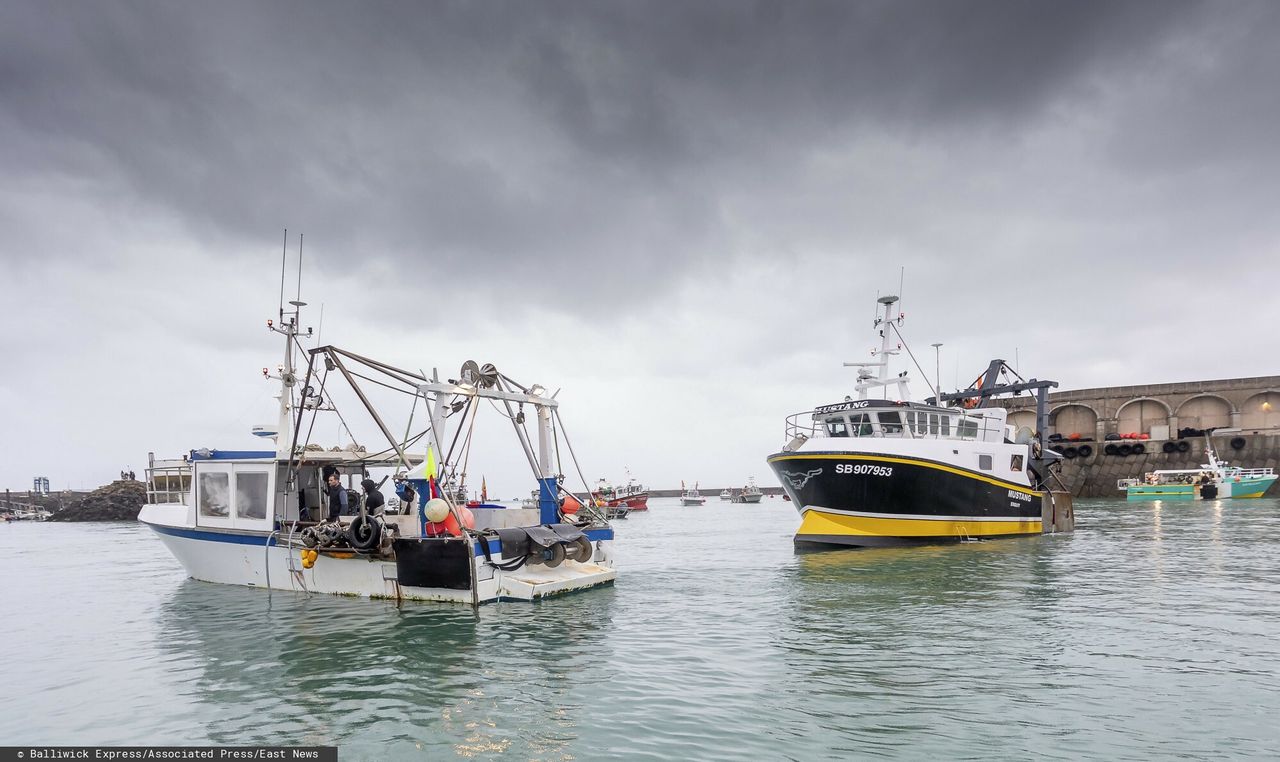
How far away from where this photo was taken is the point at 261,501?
16828 mm

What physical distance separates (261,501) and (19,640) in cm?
484

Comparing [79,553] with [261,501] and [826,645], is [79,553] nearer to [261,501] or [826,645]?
[261,501]

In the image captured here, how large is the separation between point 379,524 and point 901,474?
711 inches

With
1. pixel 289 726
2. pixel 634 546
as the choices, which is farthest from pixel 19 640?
pixel 634 546

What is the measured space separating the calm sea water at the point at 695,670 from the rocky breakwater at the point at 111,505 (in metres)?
77.7

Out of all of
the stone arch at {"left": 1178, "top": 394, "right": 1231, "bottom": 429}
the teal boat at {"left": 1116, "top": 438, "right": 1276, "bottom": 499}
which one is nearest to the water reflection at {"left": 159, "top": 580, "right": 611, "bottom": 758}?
the teal boat at {"left": 1116, "top": 438, "right": 1276, "bottom": 499}

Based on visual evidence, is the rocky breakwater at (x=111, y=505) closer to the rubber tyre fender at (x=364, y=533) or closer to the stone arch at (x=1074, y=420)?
the rubber tyre fender at (x=364, y=533)

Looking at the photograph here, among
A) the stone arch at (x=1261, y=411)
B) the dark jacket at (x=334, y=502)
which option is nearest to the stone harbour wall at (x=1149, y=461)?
the stone arch at (x=1261, y=411)

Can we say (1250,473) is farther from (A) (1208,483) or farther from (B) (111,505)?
(B) (111,505)

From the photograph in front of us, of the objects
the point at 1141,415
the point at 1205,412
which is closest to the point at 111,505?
→ the point at 1141,415

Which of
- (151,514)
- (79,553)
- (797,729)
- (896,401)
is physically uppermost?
(896,401)

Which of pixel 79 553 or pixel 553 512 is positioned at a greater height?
pixel 553 512

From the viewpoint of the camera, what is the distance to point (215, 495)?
1759 cm

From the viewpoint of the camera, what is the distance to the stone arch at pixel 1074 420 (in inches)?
3108
